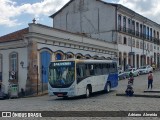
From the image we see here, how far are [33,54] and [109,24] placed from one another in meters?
23.7

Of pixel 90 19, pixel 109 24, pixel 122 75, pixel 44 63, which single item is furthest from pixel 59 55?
pixel 90 19

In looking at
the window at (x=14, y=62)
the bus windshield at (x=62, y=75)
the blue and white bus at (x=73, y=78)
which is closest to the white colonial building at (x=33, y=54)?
the window at (x=14, y=62)

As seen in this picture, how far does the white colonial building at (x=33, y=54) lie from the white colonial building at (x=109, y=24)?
1491 centimetres

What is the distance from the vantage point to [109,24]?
5294cm

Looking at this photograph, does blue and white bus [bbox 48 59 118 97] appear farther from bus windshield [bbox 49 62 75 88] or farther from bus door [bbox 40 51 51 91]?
bus door [bbox 40 51 51 91]

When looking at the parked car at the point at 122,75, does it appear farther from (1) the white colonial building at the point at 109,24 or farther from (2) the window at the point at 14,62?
(2) the window at the point at 14,62

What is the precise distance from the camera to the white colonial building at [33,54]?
105 feet

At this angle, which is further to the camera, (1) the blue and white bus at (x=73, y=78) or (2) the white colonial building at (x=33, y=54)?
(2) the white colonial building at (x=33, y=54)

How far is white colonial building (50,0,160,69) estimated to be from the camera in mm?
52938

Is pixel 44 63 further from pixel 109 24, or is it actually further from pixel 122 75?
pixel 109 24

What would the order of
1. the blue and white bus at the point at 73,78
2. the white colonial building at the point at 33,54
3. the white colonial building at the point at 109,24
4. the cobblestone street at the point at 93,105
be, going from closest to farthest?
the cobblestone street at the point at 93,105 < the blue and white bus at the point at 73,78 < the white colonial building at the point at 33,54 < the white colonial building at the point at 109,24

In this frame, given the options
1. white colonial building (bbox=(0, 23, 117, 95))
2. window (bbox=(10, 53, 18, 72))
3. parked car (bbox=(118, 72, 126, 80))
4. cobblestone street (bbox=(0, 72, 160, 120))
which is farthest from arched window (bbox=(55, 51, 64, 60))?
cobblestone street (bbox=(0, 72, 160, 120))

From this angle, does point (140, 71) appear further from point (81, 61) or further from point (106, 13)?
point (81, 61)

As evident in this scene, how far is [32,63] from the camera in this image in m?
32.1
